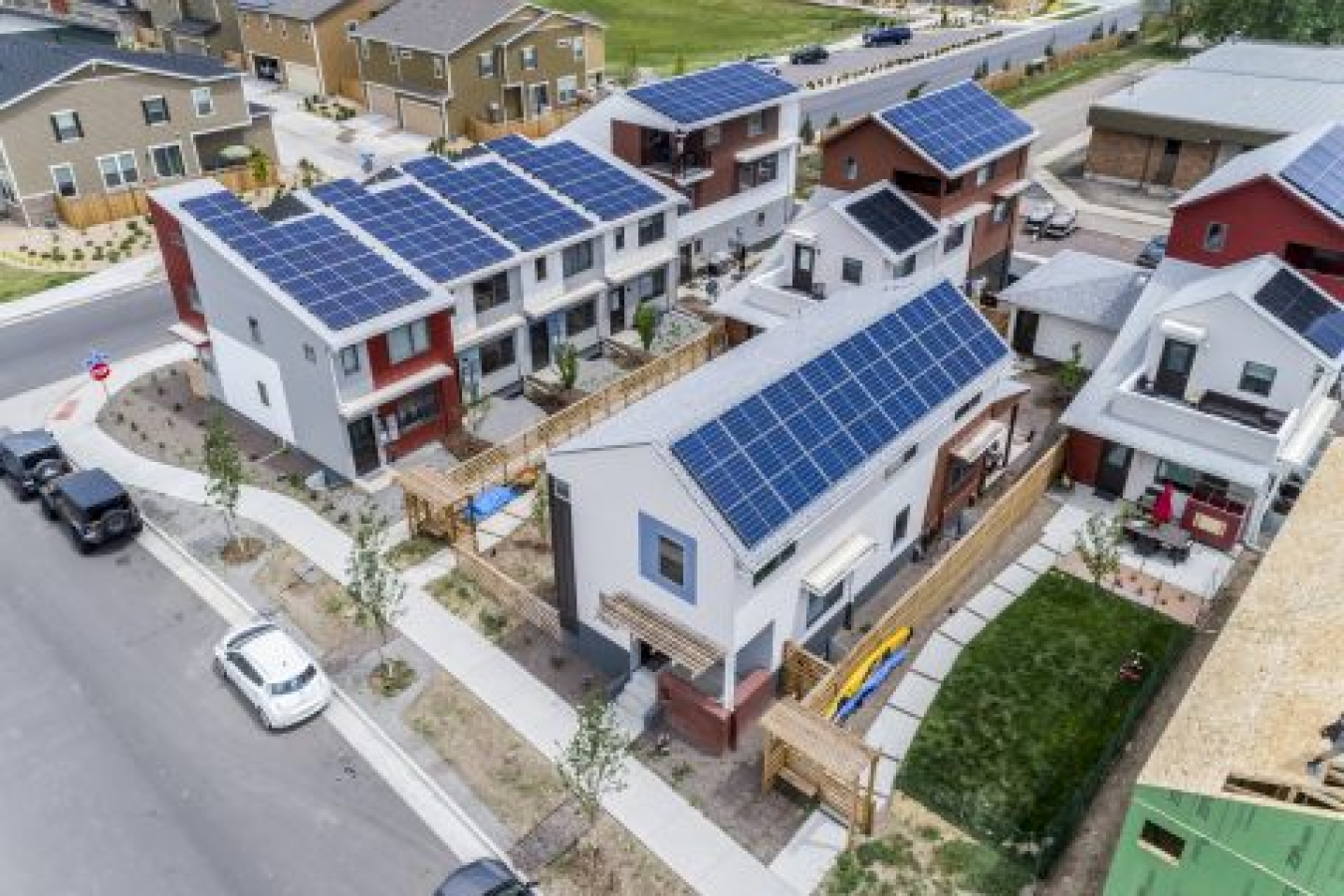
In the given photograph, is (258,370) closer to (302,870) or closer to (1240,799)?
(302,870)

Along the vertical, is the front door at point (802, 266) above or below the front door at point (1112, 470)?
above

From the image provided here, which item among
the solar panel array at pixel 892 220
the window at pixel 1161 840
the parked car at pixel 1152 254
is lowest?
the parked car at pixel 1152 254

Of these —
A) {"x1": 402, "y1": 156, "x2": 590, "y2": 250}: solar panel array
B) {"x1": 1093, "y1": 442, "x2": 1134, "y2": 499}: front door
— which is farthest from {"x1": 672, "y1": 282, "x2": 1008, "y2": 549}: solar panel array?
{"x1": 402, "y1": 156, "x2": 590, "y2": 250}: solar panel array

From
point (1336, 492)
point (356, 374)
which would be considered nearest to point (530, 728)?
point (356, 374)

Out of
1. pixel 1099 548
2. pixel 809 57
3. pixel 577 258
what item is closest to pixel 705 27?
A: pixel 809 57

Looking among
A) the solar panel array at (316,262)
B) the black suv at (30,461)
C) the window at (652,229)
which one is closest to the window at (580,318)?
the window at (652,229)

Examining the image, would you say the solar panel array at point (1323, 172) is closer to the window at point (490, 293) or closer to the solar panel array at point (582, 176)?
the solar panel array at point (582, 176)
